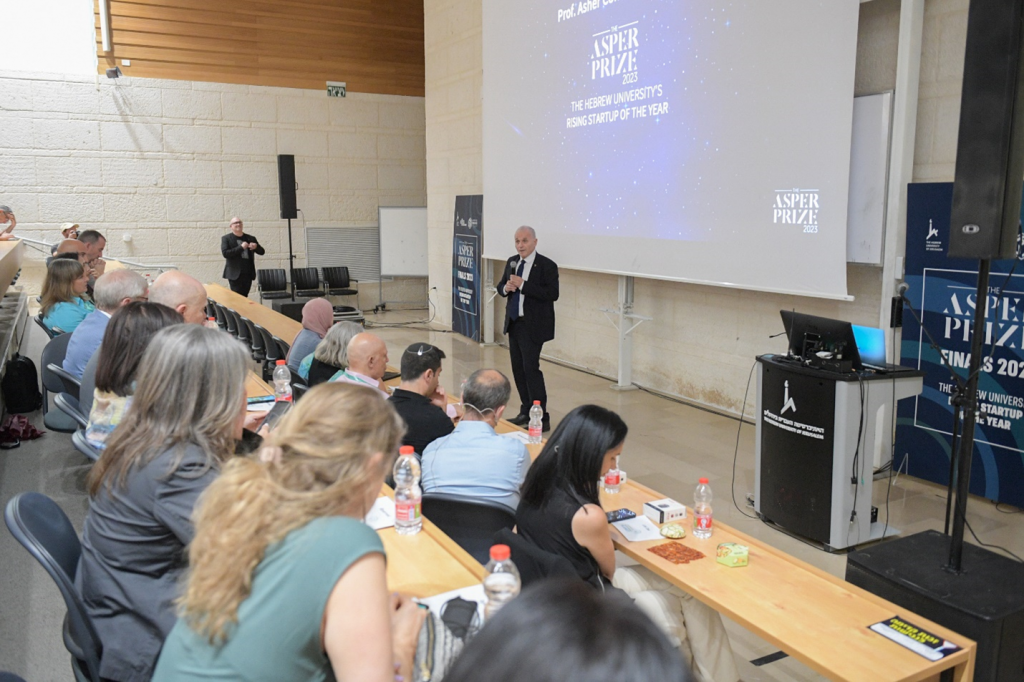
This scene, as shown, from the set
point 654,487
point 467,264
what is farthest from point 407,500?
point 467,264

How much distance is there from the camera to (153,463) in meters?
1.92

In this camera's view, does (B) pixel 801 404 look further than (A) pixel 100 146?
No

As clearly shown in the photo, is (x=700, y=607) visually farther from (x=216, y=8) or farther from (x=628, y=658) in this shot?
(x=216, y=8)

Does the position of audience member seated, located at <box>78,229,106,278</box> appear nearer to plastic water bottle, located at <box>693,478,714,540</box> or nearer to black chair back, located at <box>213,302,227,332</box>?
black chair back, located at <box>213,302,227,332</box>

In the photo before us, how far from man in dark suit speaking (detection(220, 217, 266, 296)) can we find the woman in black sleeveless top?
949 centimetres

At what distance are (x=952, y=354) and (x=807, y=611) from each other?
3.22 m

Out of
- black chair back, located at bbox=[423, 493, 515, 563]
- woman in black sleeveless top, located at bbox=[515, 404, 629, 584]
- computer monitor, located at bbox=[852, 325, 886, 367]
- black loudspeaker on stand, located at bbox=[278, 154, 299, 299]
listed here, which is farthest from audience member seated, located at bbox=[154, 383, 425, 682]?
black loudspeaker on stand, located at bbox=[278, 154, 299, 299]

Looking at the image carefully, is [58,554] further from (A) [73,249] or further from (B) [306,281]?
(B) [306,281]

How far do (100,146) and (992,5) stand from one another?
11.4 m

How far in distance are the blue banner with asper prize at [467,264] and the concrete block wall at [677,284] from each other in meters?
0.32

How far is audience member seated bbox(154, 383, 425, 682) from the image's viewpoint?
130cm

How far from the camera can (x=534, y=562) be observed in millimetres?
2178

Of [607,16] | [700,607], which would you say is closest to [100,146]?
[607,16]

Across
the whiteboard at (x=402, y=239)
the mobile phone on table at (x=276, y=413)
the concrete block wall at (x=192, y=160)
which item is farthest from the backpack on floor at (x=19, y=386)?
the whiteboard at (x=402, y=239)
